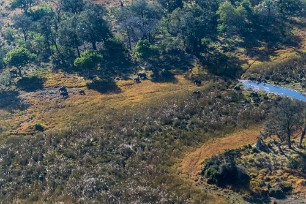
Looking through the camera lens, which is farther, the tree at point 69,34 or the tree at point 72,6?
the tree at point 72,6

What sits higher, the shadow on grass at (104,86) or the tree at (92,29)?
the tree at (92,29)

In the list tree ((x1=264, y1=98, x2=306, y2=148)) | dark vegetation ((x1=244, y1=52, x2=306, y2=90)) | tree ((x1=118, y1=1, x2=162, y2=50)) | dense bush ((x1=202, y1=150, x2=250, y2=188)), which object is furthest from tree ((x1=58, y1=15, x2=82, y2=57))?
tree ((x1=264, y1=98, x2=306, y2=148))

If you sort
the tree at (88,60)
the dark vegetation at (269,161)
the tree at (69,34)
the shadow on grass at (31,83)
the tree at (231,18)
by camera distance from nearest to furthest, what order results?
the dark vegetation at (269,161)
the shadow on grass at (31,83)
the tree at (88,60)
the tree at (69,34)
the tree at (231,18)

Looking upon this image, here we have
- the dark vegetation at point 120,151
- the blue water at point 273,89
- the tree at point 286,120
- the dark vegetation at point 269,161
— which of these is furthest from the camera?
the blue water at point 273,89

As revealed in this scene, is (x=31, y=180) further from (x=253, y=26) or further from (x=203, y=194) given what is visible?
(x=253, y=26)

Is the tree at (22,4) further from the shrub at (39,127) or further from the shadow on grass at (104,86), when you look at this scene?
the shrub at (39,127)

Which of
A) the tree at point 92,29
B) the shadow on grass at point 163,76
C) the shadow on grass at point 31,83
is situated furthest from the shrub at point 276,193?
the tree at point 92,29

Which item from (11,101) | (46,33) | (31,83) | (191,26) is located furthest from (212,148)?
(46,33)

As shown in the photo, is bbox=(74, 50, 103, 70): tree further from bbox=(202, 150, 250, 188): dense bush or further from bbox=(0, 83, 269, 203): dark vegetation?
bbox=(202, 150, 250, 188): dense bush

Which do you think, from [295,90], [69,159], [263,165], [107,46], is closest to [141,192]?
[69,159]
